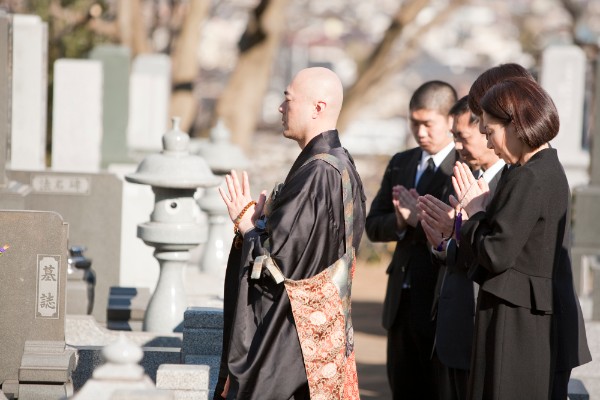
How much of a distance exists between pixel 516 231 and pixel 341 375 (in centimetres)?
93

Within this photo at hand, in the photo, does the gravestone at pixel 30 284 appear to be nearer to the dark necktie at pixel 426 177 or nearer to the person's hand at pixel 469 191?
the dark necktie at pixel 426 177

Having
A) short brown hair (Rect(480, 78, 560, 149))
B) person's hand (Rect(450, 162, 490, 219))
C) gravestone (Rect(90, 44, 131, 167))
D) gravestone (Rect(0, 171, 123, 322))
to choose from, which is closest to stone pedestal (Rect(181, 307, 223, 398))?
person's hand (Rect(450, 162, 490, 219))

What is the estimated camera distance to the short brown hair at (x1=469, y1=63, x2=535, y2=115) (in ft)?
15.5

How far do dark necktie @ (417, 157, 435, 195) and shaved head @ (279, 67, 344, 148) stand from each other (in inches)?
56.5

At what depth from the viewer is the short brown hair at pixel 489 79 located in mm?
4711

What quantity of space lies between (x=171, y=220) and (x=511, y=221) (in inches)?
126

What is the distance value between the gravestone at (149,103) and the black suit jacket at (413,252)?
843 cm

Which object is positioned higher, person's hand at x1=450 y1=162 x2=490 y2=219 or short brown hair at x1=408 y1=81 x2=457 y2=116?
short brown hair at x1=408 y1=81 x2=457 y2=116

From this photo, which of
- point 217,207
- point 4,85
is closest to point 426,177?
point 4,85

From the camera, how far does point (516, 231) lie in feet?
13.9

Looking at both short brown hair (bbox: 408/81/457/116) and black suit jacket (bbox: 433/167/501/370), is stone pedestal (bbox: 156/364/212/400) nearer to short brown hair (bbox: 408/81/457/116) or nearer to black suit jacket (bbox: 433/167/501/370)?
black suit jacket (bbox: 433/167/501/370)

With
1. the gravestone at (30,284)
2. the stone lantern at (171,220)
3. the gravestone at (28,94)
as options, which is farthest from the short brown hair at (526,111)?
the gravestone at (28,94)

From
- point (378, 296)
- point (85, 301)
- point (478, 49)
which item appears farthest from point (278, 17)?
point (478, 49)

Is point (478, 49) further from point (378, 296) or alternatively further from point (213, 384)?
point (213, 384)
